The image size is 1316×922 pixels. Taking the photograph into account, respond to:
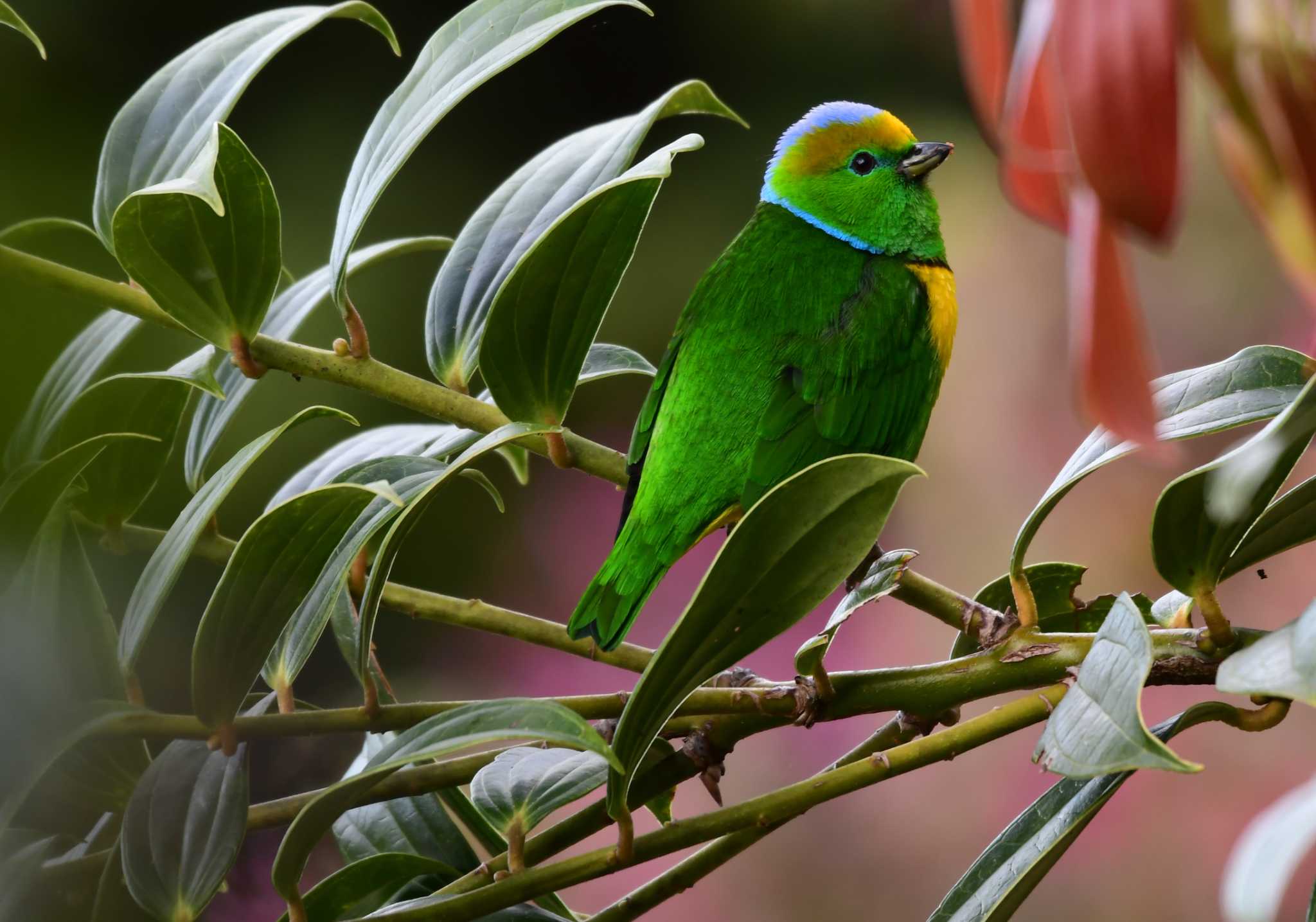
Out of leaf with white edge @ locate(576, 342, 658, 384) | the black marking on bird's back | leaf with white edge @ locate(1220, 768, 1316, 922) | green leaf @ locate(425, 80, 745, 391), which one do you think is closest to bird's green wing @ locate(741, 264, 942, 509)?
the black marking on bird's back

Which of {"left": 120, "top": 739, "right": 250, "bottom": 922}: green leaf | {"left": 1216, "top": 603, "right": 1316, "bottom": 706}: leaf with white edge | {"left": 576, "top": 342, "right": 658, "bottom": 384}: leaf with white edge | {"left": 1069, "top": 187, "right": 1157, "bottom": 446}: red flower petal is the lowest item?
{"left": 120, "top": 739, "right": 250, "bottom": 922}: green leaf

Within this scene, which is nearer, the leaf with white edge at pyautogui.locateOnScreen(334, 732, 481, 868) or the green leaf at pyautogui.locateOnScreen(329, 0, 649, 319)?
the green leaf at pyautogui.locateOnScreen(329, 0, 649, 319)

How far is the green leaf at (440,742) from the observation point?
0.41 metres

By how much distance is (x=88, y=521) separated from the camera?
0.67m

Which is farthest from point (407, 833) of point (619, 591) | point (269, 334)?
point (269, 334)

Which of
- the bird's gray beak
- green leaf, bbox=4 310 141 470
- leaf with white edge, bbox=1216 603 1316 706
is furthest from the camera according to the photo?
the bird's gray beak

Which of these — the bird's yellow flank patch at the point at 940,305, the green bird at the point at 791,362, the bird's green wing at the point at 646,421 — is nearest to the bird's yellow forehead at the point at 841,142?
the green bird at the point at 791,362

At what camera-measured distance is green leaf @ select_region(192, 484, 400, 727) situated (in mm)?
510

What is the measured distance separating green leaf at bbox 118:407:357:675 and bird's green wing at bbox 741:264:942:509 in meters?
0.36

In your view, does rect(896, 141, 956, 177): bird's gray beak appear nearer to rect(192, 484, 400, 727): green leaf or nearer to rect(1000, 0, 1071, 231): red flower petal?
rect(192, 484, 400, 727): green leaf

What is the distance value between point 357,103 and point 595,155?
1.98 metres

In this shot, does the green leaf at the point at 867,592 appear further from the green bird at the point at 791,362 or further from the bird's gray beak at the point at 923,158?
the bird's gray beak at the point at 923,158

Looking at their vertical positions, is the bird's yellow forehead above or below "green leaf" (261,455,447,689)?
above

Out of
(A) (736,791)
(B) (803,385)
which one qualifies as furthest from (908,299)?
(A) (736,791)
